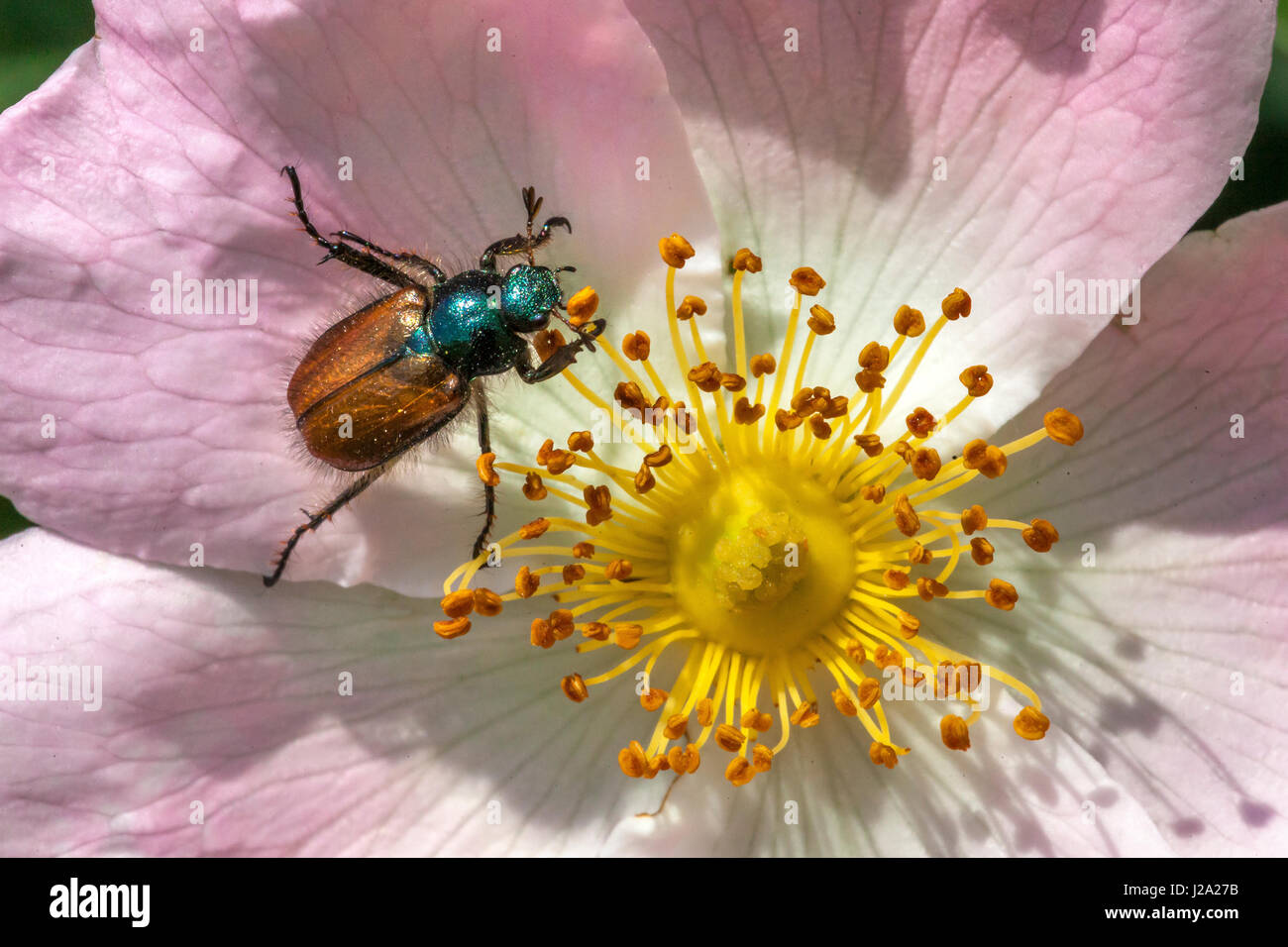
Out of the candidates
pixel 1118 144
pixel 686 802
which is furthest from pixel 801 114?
pixel 686 802

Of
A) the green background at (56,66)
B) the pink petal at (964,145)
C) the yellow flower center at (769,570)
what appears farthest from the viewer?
the green background at (56,66)

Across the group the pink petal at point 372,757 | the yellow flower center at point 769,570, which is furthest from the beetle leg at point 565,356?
the pink petal at point 372,757

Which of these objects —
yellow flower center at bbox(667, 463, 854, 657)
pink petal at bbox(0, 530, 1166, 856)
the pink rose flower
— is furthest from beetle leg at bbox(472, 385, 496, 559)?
yellow flower center at bbox(667, 463, 854, 657)

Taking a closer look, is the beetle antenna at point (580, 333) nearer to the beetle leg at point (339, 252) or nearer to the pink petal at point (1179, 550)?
the beetle leg at point (339, 252)

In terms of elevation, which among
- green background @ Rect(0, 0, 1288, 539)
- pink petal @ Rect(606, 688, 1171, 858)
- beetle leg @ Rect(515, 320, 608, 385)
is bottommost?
pink petal @ Rect(606, 688, 1171, 858)

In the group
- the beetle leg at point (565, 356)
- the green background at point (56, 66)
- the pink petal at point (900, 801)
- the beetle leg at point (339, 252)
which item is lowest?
the pink petal at point (900, 801)

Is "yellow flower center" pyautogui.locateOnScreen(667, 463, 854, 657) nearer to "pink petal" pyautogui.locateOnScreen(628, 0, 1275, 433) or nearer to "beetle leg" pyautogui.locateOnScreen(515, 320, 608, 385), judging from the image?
"pink petal" pyautogui.locateOnScreen(628, 0, 1275, 433)
